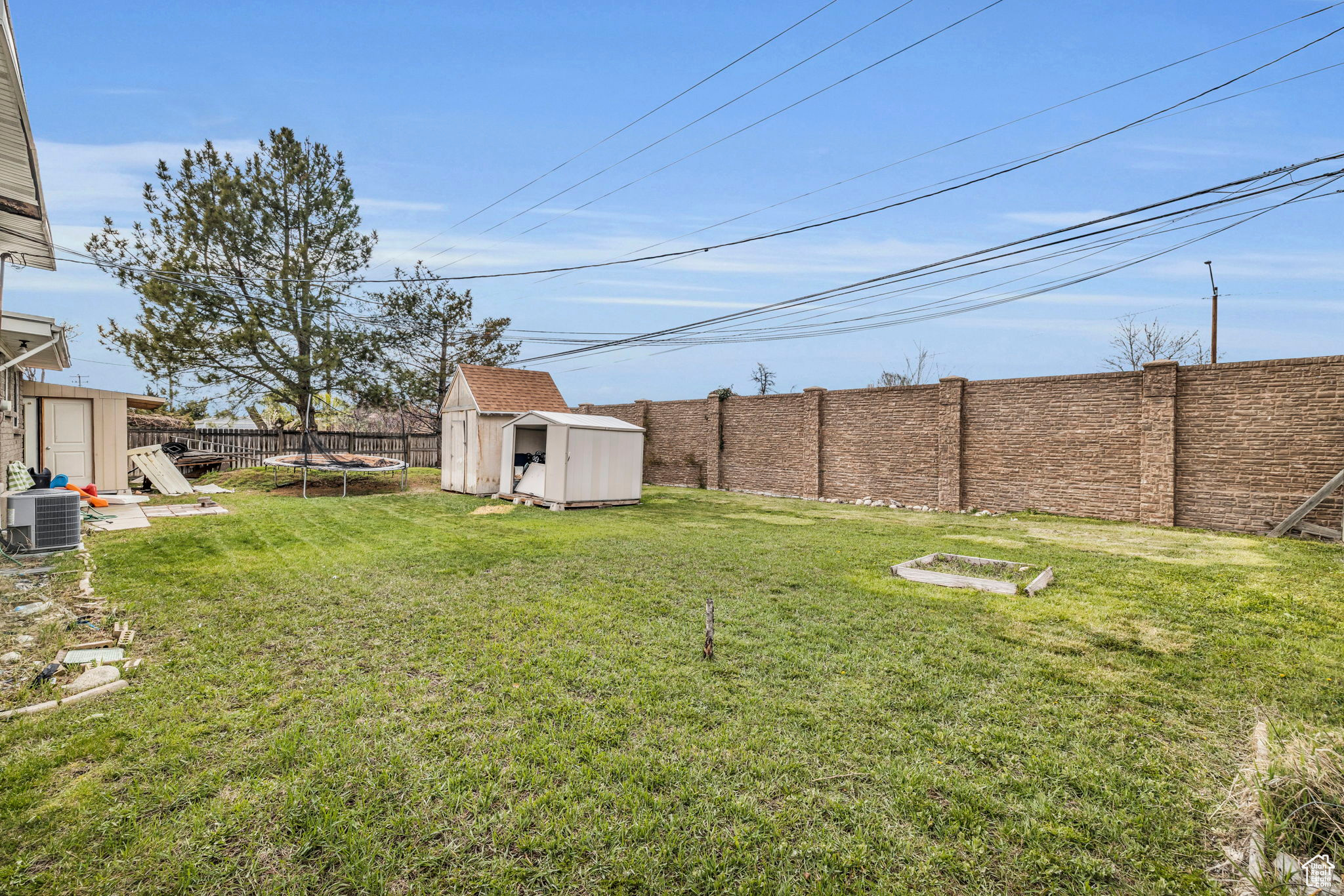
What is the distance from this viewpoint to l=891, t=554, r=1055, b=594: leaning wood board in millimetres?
6121

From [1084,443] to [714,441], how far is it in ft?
33.8

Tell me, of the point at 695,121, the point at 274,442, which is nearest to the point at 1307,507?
the point at 695,121

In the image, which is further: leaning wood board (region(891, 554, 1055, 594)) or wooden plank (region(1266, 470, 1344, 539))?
wooden plank (region(1266, 470, 1344, 539))

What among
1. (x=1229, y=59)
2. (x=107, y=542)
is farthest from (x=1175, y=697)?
(x=107, y=542)

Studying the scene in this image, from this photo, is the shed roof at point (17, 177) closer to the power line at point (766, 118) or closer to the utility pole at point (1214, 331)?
the power line at point (766, 118)

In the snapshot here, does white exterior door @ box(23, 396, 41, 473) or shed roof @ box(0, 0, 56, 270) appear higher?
shed roof @ box(0, 0, 56, 270)

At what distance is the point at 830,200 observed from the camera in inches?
473

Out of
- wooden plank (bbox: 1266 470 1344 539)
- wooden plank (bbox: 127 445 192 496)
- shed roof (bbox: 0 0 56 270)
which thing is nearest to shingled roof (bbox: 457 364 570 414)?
wooden plank (bbox: 127 445 192 496)

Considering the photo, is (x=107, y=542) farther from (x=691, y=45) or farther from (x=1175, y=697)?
(x=691, y=45)

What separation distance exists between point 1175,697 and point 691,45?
12292 mm

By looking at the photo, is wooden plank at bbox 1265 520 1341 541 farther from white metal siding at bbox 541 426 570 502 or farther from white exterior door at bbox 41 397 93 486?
white exterior door at bbox 41 397 93 486

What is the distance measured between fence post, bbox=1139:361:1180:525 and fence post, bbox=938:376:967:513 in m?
3.44

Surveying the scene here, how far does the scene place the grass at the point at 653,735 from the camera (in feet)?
6.95

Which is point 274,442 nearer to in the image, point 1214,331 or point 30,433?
point 30,433
